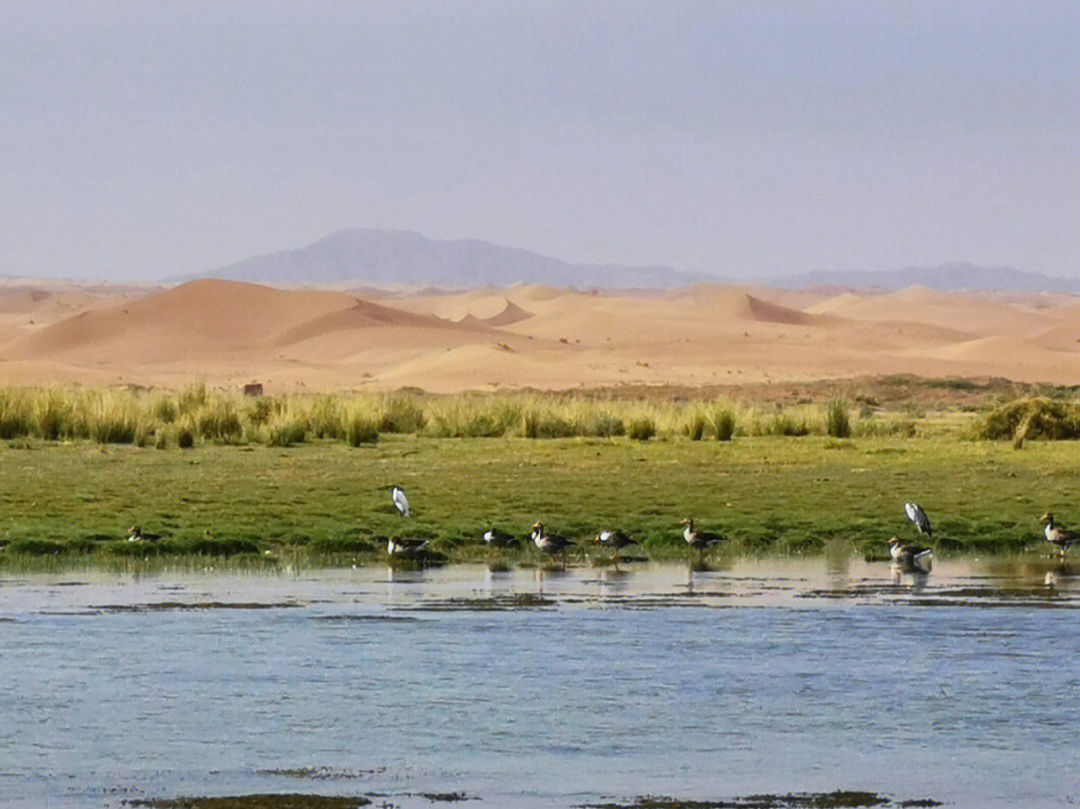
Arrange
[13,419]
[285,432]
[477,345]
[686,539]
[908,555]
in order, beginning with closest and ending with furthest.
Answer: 1. [908,555]
2. [686,539]
3. [285,432]
4. [13,419]
5. [477,345]

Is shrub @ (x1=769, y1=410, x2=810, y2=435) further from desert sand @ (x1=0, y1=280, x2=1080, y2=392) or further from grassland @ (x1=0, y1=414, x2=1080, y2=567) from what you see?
desert sand @ (x1=0, y1=280, x2=1080, y2=392)

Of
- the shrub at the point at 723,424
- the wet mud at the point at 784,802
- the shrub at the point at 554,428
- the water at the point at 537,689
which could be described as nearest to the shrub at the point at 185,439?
the shrub at the point at 554,428

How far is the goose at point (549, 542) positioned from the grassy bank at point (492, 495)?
17.7 inches

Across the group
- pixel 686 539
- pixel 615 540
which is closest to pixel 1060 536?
pixel 686 539

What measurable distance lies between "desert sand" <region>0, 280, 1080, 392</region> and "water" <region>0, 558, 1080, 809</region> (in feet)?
225

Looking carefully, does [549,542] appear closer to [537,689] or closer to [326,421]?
[537,689]

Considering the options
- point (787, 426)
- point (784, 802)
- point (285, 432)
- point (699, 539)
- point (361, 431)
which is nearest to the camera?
point (784, 802)

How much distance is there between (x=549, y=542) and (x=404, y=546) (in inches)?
55.5

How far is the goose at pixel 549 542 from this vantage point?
2031 centimetres

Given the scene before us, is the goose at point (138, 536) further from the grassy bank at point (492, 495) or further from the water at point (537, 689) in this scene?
the water at point (537, 689)

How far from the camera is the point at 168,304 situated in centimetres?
12938

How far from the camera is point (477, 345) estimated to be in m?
105

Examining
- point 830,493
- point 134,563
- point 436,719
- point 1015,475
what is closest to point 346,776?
point 436,719

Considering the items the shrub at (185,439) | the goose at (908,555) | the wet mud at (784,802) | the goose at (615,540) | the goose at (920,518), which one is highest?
the shrub at (185,439)
